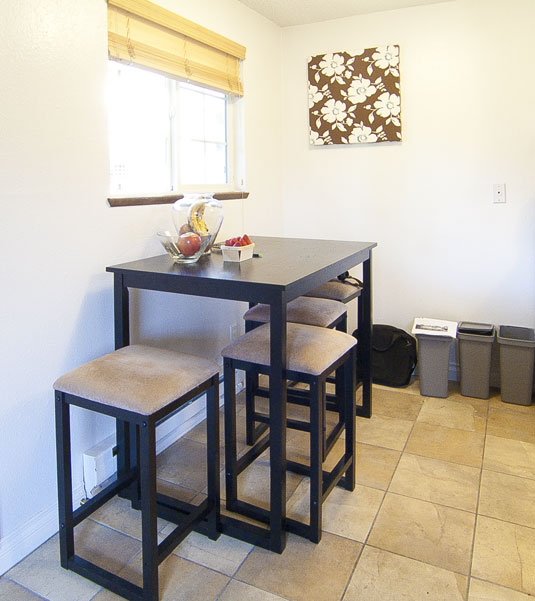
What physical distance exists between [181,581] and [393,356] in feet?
6.49

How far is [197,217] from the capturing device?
2.19m

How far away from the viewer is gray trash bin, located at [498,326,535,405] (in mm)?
2963

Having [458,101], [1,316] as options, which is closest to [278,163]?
[458,101]

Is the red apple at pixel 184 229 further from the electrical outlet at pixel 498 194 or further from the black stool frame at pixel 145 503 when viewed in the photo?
the electrical outlet at pixel 498 194

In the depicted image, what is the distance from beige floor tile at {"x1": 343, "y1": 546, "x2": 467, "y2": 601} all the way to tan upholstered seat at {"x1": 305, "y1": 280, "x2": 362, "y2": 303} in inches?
50.7

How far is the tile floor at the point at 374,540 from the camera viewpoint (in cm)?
166

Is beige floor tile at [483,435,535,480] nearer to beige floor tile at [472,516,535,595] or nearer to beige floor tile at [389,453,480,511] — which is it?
beige floor tile at [389,453,480,511]

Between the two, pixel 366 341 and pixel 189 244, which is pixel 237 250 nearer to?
pixel 189 244

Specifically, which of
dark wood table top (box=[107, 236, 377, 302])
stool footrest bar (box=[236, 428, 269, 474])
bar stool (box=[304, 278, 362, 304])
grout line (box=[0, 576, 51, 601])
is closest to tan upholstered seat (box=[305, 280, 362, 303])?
bar stool (box=[304, 278, 362, 304])

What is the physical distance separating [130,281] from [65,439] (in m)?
0.61

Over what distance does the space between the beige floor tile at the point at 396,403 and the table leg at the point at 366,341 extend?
0.39 ft

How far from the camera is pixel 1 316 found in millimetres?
1709

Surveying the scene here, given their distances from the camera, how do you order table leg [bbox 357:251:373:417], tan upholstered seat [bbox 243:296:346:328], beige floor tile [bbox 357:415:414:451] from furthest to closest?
table leg [bbox 357:251:373:417], beige floor tile [bbox 357:415:414:451], tan upholstered seat [bbox 243:296:346:328]

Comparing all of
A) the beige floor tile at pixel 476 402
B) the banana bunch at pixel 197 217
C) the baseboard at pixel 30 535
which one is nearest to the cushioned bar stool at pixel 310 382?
the banana bunch at pixel 197 217
